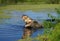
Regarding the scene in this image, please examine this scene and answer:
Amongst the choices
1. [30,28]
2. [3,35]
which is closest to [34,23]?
[30,28]

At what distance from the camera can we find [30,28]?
12102 millimetres

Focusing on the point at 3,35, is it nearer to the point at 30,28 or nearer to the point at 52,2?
the point at 30,28

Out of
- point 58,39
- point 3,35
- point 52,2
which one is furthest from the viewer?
point 52,2

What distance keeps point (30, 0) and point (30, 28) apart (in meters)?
33.6

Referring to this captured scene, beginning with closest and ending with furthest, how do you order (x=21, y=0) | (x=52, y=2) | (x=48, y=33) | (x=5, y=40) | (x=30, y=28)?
1. (x=48, y=33)
2. (x=5, y=40)
3. (x=30, y=28)
4. (x=52, y=2)
5. (x=21, y=0)

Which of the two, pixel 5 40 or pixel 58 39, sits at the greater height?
pixel 58 39

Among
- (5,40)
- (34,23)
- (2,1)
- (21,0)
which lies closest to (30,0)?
(21,0)

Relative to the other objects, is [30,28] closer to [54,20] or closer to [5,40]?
[5,40]

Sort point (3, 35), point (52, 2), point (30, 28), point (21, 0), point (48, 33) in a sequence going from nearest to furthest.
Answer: point (48, 33) < point (3, 35) < point (30, 28) < point (52, 2) < point (21, 0)

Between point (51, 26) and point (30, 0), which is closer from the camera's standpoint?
point (51, 26)

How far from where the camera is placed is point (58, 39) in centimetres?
530

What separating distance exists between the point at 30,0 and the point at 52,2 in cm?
875

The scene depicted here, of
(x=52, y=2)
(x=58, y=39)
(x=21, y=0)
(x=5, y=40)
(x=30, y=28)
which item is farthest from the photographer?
(x=21, y=0)

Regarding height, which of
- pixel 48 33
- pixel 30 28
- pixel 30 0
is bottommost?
pixel 30 0
